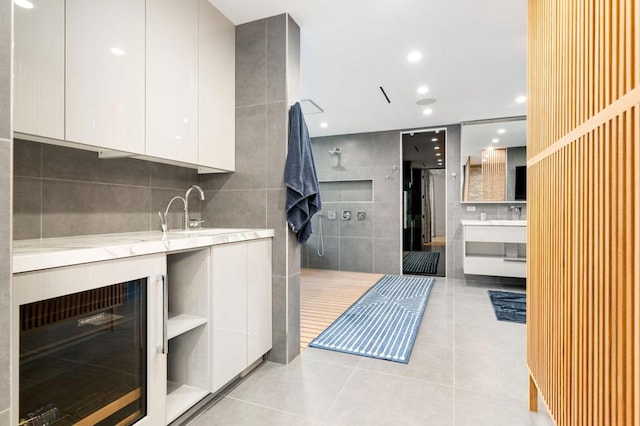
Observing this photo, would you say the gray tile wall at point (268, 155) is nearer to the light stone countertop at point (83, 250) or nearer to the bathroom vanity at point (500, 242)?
the light stone countertop at point (83, 250)

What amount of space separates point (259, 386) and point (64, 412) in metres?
1.05

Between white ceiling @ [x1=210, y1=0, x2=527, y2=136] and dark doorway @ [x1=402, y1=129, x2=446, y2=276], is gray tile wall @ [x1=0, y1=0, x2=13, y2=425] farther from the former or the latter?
dark doorway @ [x1=402, y1=129, x2=446, y2=276]

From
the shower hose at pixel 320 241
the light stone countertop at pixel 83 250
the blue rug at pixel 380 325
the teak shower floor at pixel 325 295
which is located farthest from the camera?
the shower hose at pixel 320 241

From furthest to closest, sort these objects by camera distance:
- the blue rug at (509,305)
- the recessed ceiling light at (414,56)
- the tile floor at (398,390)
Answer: the blue rug at (509,305), the recessed ceiling light at (414,56), the tile floor at (398,390)

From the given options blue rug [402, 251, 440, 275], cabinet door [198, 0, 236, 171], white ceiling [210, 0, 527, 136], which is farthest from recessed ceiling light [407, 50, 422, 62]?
blue rug [402, 251, 440, 275]

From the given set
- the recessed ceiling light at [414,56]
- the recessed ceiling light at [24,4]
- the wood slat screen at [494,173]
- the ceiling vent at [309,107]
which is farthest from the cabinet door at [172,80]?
the wood slat screen at [494,173]

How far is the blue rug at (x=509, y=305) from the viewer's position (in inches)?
125

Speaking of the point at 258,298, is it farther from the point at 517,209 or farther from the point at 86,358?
the point at 517,209

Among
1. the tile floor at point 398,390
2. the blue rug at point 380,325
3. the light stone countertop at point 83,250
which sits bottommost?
the tile floor at point 398,390

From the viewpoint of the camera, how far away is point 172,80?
71.4 inches

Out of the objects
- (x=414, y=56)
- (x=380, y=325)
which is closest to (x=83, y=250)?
(x=380, y=325)

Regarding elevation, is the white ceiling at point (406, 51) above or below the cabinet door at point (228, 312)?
above

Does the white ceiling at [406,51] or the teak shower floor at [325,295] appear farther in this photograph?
the teak shower floor at [325,295]

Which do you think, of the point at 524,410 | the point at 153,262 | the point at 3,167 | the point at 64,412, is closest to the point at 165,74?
the point at 153,262
